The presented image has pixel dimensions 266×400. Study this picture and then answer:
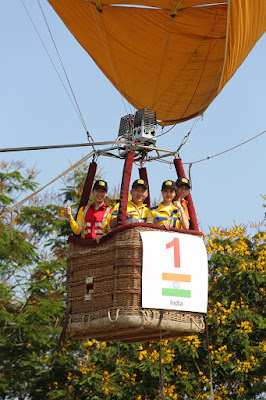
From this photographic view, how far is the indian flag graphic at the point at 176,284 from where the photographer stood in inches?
285

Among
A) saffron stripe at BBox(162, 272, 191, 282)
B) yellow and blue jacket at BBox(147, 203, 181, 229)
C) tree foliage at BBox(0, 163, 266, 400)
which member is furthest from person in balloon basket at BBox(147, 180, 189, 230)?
tree foliage at BBox(0, 163, 266, 400)

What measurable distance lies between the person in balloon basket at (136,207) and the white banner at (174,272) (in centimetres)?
33

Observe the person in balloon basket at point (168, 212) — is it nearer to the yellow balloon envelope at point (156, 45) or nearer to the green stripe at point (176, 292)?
the green stripe at point (176, 292)

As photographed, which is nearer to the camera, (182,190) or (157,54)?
(182,190)

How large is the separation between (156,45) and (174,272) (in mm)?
4809

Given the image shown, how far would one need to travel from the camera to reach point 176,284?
7.33m

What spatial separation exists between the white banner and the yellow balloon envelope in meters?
3.48

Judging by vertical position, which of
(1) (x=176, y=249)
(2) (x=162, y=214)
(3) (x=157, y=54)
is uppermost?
(3) (x=157, y=54)

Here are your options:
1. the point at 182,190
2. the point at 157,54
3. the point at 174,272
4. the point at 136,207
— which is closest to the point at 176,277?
the point at 174,272

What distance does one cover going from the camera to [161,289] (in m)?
7.19

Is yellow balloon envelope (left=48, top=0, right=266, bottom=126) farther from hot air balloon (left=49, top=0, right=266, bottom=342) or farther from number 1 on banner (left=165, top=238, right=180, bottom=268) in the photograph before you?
number 1 on banner (left=165, top=238, right=180, bottom=268)

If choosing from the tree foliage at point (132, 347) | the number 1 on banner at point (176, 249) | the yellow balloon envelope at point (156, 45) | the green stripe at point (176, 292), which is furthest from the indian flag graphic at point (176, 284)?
the tree foliage at point (132, 347)

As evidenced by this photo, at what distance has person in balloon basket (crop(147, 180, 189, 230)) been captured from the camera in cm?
741

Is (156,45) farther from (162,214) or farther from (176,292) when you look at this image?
(176,292)
